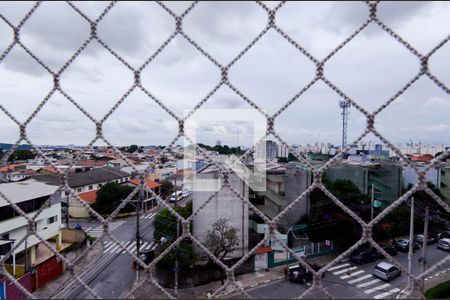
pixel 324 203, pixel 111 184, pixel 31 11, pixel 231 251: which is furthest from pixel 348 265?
pixel 31 11

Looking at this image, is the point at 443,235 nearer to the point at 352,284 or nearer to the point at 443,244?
the point at 443,244

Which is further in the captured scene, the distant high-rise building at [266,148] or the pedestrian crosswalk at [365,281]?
the pedestrian crosswalk at [365,281]

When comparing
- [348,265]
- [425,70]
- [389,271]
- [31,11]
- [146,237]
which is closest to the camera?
[425,70]

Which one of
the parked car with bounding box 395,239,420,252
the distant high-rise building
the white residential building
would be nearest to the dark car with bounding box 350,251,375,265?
the parked car with bounding box 395,239,420,252

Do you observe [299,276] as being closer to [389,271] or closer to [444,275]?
[389,271]

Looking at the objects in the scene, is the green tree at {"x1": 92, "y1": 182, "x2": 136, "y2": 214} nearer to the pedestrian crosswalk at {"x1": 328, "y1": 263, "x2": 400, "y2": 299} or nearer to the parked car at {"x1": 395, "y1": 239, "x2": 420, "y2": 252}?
the pedestrian crosswalk at {"x1": 328, "y1": 263, "x2": 400, "y2": 299}

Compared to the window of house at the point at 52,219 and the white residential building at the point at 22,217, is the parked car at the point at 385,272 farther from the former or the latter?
the window of house at the point at 52,219

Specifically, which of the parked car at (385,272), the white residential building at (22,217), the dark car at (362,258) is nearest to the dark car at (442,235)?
the dark car at (362,258)
